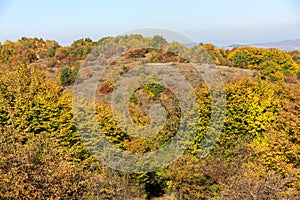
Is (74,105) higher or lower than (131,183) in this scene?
higher

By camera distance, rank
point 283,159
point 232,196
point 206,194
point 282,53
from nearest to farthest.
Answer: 1. point 232,196
2. point 283,159
3. point 206,194
4. point 282,53

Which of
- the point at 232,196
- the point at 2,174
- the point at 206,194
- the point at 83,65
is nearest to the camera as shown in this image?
the point at 2,174

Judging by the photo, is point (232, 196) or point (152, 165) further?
point (152, 165)

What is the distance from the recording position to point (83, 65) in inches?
2867

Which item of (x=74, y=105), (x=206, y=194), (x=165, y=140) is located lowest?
(x=206, y=194)

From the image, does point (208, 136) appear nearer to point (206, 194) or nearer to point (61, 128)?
point (206, 194)

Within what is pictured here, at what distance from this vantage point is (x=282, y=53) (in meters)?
83.9

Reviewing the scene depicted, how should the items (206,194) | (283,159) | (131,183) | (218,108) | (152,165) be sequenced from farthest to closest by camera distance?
(218,108) < (152,165) < (131,183) < (206,194) < (283,159)

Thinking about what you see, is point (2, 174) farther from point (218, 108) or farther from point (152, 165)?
point (218, 108)

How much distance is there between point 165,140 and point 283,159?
9.53 metres

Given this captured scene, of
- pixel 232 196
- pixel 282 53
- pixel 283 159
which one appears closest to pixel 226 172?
pixel 283 159

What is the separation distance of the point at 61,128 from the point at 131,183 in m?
7.68

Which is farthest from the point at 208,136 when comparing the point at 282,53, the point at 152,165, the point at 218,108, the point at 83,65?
the point at 282,53

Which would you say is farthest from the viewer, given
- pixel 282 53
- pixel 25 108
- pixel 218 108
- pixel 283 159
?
pixel 282 53
